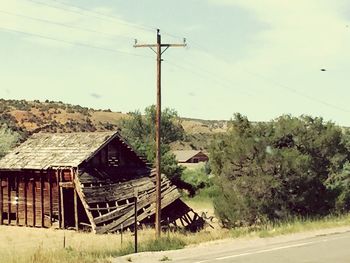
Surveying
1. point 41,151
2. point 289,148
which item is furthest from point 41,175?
point 289,148

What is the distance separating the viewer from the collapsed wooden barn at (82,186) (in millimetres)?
33969

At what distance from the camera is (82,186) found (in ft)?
112

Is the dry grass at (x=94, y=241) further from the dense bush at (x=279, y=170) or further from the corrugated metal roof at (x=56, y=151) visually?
the corrugated metal roof at (x=56, y=151)

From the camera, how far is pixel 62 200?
35938mm

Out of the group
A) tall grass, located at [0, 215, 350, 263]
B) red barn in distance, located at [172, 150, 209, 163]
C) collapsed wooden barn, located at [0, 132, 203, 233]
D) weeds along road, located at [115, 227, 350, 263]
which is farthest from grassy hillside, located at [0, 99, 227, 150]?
weeds along road, located at [115, 227, 350, 263]

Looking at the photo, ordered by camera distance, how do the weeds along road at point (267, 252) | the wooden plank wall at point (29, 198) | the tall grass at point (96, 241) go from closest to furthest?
the weeds along road at point (267, 252), the tall grass at point (96, 241), the wooden plank wall at point (29, 198)

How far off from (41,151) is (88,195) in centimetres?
745

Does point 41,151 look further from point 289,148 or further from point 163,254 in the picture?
point 163,254

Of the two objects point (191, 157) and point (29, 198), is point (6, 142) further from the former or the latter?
point (191, 157)

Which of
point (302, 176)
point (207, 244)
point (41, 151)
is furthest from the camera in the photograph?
point (41, 151)

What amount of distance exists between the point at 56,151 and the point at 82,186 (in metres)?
5.32

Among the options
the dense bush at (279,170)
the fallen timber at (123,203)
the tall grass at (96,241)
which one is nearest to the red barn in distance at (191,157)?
the fallen timber at (123,203)

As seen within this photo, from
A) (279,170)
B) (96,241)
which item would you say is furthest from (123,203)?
(279,170)

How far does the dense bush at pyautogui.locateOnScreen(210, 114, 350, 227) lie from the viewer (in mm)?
31156
